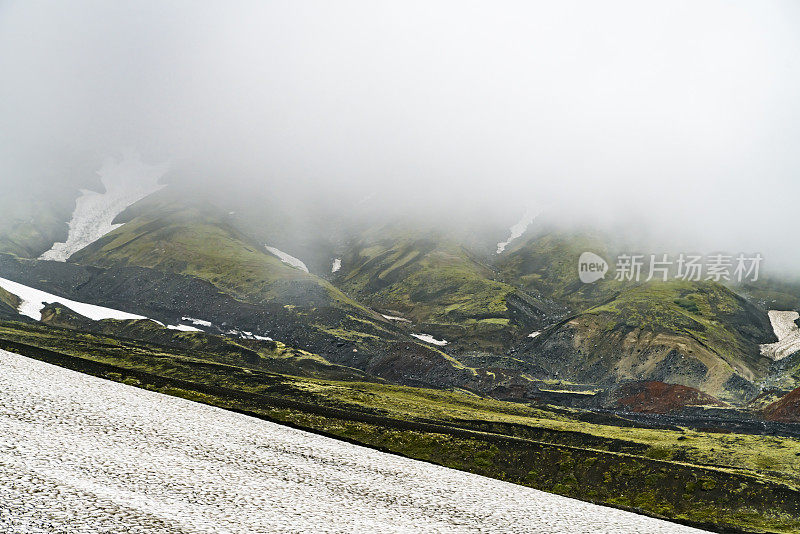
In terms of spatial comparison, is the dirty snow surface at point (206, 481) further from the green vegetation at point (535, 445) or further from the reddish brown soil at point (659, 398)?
the reddish brown soil at point (659, 398)

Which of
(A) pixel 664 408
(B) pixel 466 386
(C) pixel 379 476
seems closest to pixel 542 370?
(B) pixel 466 386

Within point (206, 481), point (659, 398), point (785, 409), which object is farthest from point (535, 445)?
point (659, 398)

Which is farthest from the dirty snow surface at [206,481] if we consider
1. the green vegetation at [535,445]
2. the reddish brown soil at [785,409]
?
the reddish brown soil at [785,409]

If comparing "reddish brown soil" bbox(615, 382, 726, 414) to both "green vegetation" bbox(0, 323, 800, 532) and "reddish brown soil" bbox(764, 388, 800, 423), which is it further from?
"green vegetation" bbox(0, 323, 800, 532)

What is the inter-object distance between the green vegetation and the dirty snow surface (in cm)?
863

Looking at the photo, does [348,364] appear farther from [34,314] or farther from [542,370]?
[34,314]

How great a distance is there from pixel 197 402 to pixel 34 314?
464ft

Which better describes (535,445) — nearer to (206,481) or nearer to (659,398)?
(206,481)

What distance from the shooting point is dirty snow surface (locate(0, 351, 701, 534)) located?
3284cm

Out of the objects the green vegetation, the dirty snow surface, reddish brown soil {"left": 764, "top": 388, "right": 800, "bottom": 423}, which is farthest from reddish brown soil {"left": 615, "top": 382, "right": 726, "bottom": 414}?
the dirty snow surface

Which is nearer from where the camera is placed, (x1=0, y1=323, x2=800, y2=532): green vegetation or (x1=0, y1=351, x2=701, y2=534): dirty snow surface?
(x1=0, y1=351, x2=701, y2=534): dirty snow surface

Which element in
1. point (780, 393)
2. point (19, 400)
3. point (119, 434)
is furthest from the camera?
point (780, 393)

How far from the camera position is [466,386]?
567 ft

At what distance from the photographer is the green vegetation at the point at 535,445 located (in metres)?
62.6
